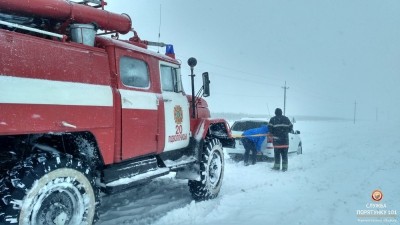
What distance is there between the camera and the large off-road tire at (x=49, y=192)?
340cm

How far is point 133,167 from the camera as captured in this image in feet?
Result: 16.5

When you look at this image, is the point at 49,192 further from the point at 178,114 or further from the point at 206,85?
the point at 206,85

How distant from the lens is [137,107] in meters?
4.99

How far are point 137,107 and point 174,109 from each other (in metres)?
1.12

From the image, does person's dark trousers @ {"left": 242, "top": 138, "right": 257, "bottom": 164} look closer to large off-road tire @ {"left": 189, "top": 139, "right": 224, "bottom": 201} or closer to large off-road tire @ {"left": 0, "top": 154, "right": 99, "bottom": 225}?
large off-road tire @ {"left": 189, "top": 139, "right": 224, "bottom": 201}

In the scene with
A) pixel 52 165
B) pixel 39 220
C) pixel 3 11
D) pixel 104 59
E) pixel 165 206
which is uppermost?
pixel 3 11

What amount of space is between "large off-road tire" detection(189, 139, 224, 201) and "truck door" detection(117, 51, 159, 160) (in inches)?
59.2

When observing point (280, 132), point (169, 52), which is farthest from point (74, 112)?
point (280, 132)

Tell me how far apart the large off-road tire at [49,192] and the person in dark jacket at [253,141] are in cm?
729

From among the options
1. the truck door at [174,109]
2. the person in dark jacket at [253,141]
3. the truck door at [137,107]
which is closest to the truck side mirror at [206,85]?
the truck door at [174,109]

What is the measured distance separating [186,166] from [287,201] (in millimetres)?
1927

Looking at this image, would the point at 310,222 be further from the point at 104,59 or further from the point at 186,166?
the point at 104,59

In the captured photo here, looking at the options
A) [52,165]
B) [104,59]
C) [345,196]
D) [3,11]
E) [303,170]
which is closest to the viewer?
[52,165]

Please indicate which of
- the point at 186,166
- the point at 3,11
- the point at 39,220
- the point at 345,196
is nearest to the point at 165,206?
the point at 186,166
